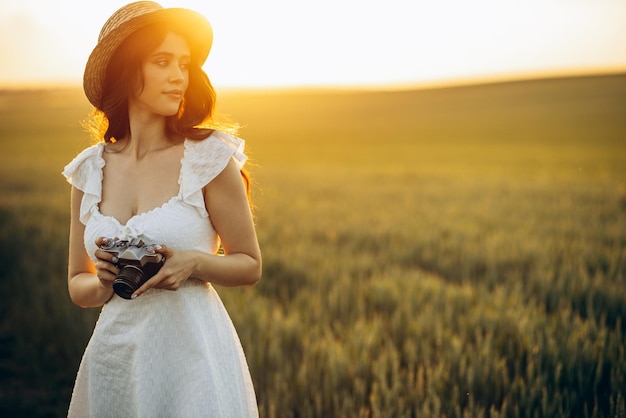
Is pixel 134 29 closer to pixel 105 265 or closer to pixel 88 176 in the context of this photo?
pixel 88 176

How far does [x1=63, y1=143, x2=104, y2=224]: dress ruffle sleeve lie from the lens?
6.58 ft

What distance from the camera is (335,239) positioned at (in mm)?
7906

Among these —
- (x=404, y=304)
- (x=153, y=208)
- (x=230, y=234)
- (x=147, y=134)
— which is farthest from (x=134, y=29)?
(x=404, y=304)

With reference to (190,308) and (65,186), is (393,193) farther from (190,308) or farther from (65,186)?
(190,308)

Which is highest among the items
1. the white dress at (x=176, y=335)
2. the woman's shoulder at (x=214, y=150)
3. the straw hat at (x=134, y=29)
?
the straw hat at (x=134, y=29)

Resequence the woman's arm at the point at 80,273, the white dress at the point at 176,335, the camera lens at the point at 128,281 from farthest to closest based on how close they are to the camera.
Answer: the woman's arm at the point at 80,273, the white dress at the point at 176,335, the camera lens at the point at 128,281

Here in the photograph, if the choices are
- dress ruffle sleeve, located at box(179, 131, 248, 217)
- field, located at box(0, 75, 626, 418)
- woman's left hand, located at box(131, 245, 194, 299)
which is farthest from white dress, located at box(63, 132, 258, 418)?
field, located at box(0, 75, 626, 418)

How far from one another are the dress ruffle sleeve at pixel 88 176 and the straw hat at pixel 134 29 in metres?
0.25

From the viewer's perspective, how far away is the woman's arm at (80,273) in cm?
200

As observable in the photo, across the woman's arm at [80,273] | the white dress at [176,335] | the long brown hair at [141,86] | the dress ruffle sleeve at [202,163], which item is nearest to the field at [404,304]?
the long brown hair at [141,86]

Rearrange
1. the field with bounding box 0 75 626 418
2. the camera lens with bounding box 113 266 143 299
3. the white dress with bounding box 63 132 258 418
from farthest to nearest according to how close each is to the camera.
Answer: the field with bounding box 0 75 626 418, the white dress with bounding box 63 132 258 418, the camera lens with bounding box 113 266 143 299

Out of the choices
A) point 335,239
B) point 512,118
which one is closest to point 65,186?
point 335,239

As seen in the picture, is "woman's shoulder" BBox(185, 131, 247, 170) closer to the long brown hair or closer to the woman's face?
the long brown hair

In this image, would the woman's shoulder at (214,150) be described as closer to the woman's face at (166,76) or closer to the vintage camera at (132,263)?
the woman's face at (166,76)
